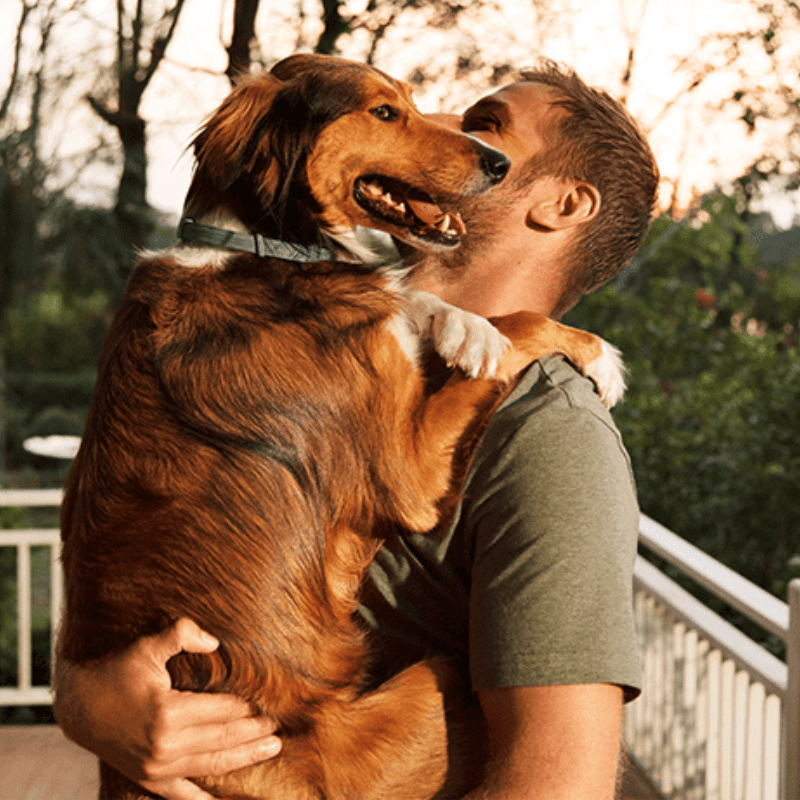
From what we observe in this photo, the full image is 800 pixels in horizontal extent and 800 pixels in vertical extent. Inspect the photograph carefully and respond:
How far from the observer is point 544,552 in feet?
3.86

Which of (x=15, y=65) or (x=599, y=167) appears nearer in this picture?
(x=599, y=167)

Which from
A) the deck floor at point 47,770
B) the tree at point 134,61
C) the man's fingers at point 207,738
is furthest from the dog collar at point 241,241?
the tree at point 134,61

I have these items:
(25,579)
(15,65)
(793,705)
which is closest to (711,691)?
(793,705)

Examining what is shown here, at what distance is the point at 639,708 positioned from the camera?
4207 mm

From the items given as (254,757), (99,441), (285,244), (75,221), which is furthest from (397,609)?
(75,221)

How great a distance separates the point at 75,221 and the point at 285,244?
21.1 ft

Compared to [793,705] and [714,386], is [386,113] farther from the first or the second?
[714,386]

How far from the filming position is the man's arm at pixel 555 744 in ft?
3.73

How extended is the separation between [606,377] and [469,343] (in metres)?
0.35

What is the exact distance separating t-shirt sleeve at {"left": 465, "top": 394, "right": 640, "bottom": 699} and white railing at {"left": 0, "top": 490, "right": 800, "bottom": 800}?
134 cm

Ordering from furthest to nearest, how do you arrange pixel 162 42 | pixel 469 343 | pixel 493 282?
pixel 162 42 < pixel 493 282 < pixel 469 343

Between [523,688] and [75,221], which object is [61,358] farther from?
[523,688]

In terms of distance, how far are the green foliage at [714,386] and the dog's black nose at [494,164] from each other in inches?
181

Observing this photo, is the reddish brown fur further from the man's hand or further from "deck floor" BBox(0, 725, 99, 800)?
"deck floor" BBox(0, 725, 99, 800)
